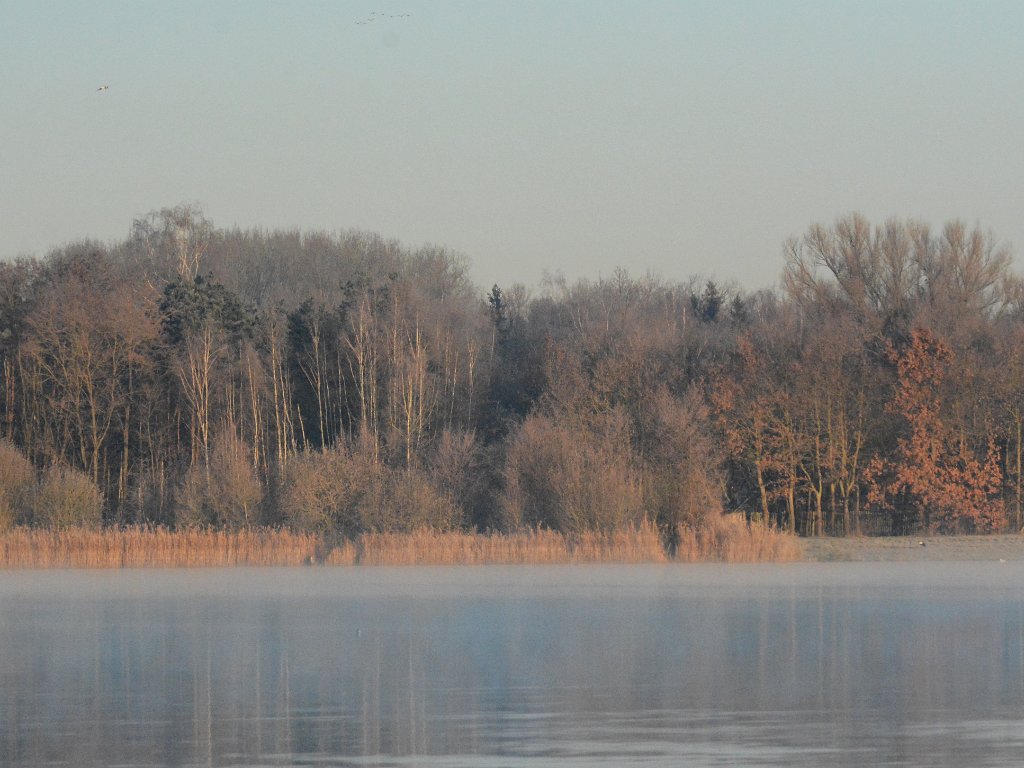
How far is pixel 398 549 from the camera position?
35125 mm

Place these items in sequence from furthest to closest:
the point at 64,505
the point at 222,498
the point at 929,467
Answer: the point at 929,467 < the point at 222,498 < the point at 64,505

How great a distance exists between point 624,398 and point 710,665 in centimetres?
2696

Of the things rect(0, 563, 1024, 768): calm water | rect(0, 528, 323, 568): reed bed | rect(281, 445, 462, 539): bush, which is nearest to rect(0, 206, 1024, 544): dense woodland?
rect(281, 445, 462, 539): bush

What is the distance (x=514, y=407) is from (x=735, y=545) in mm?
19096

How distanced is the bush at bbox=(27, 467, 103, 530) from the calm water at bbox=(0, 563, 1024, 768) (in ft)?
33.5

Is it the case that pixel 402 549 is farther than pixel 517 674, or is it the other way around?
pixel 402 549

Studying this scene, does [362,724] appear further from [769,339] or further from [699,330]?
[699,330]

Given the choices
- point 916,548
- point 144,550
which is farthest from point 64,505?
point 916,548

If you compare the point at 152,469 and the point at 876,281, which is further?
the point at 876,281

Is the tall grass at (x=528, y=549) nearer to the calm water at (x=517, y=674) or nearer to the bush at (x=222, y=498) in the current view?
the bush at (x=222, y=498)

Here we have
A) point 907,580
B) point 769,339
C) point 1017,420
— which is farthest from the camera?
point 769,339

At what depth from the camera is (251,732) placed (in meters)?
12.6

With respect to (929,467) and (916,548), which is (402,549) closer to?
(916,548)

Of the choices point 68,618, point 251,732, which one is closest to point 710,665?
point 251,732
